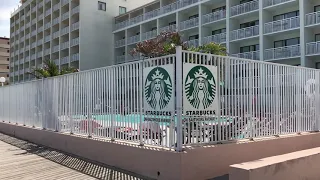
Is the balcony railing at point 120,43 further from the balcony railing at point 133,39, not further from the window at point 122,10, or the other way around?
the window at point 122,10

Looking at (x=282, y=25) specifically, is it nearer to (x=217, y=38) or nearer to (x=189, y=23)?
(x=217, y=38)

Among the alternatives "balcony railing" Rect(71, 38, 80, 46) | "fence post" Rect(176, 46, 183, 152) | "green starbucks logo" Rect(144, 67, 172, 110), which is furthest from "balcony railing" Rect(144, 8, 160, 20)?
"fence post" Rect(176, 46, 183, 152)

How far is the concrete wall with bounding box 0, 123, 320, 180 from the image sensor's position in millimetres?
6621

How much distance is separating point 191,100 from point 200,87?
1.27 feet

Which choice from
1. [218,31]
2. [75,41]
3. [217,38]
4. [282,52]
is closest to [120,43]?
[75,41]

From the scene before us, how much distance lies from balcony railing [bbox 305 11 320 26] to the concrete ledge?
24.5 m

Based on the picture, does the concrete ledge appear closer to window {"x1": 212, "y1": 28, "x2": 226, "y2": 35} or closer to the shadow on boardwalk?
the shadow on boardwalk

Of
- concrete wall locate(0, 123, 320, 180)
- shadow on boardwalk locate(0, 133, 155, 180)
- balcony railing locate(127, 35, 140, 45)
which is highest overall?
balcony railing locate(127, 35, 140, 45)

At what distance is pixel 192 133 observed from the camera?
22.7 feet

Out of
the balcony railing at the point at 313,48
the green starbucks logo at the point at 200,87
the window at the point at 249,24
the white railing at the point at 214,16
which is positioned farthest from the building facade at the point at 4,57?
the green starbucks logo at the point at 200,87

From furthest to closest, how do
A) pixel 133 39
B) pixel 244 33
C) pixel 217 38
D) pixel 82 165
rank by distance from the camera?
pixel 133 39 < pixel 217 38 < pixel 244 33 < pixel 82 165

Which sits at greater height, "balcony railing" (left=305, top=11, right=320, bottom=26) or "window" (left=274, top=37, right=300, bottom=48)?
"balcony railing" (left=305, top=11, right=320, bottom=26)

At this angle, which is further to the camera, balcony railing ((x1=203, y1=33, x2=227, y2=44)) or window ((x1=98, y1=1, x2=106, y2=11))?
window ((x1=98, y1=1, x2=106, y2=11))

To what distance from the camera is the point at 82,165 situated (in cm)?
869
